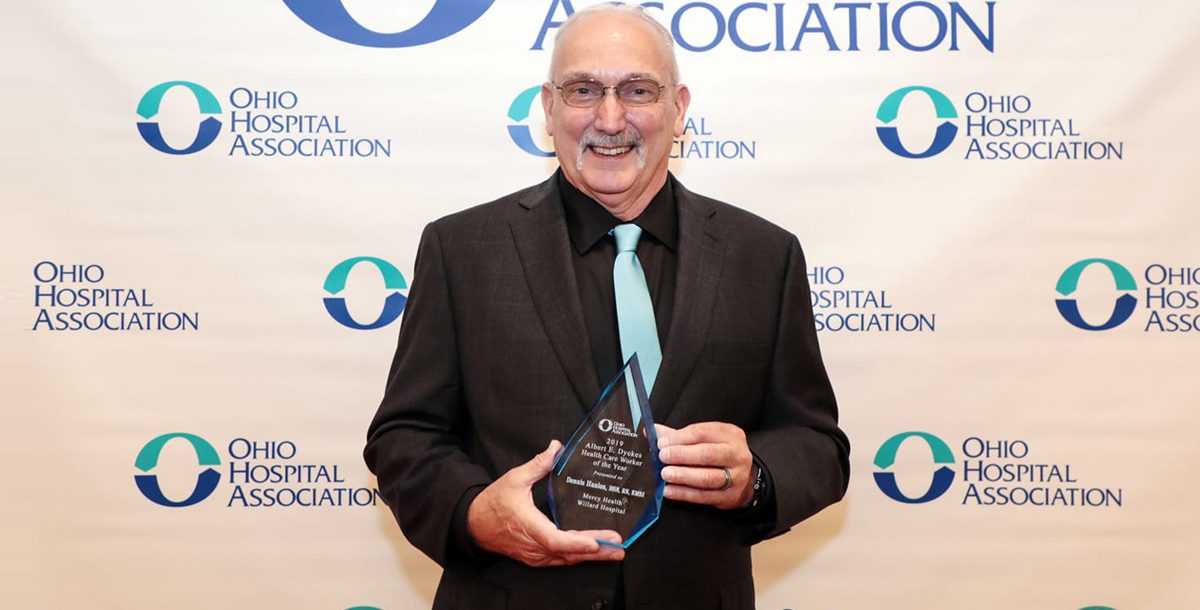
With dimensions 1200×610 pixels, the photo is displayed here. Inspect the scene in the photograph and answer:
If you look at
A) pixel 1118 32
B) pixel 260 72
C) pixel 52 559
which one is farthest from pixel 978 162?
pixel 52 559

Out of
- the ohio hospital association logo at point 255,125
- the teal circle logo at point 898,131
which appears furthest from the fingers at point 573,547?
the teal circle logo at point 898,131

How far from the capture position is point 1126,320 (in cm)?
308

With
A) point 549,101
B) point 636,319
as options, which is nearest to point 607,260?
point 636,319

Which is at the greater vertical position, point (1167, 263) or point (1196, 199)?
point (1196, 199)

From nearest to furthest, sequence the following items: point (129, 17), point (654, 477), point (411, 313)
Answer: point (654, 477), point (411, 313), point (129, 17)

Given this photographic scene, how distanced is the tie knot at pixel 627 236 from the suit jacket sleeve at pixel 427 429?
364mm

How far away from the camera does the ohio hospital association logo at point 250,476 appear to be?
304 centimetres

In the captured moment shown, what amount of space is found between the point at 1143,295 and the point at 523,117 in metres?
2.00

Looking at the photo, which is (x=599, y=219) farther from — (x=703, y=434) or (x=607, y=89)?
(x=703, y=434)

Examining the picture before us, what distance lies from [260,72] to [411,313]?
142 cm

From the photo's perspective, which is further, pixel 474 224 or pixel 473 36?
pixel 473 36

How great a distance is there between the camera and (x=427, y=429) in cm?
198

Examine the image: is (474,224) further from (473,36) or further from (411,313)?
(473,36)

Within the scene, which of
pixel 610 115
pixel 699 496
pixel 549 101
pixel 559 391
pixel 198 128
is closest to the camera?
pixel 699 496
